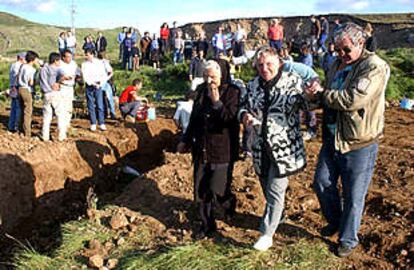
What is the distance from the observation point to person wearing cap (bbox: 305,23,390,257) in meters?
3.66

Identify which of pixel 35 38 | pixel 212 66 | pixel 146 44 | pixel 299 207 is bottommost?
pixel 299 207

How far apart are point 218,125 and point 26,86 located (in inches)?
236

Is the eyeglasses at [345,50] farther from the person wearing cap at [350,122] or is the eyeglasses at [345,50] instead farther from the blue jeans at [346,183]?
the blue jeans at [346,183]

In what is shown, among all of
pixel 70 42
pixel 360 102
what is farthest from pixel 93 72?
pixel 70 42

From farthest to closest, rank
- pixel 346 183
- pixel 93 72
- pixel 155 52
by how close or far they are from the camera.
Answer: pixel 155 52, pixel 93 72, pixel 346 183

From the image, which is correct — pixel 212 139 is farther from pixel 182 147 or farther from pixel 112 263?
pixel 112 263

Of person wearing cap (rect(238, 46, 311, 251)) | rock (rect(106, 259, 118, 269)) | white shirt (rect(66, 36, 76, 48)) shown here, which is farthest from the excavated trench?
white shirt (rect(66, 36, 76, 48))

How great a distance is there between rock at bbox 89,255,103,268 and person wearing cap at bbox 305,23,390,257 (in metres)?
2.10

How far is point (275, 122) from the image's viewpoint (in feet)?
13.0

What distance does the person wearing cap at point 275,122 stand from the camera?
3932mm

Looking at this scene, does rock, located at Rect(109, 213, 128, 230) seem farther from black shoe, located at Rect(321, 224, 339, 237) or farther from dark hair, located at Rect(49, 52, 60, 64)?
dark hair, located at Rect(49, 52, 60, 64)

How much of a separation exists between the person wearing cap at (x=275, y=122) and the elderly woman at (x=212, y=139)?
1.39ft

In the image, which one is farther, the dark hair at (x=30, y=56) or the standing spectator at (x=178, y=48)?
the standing spectator at (x=178, y=48)

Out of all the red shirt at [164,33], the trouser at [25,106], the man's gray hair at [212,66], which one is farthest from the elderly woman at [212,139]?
the red shirt at [164,33]
